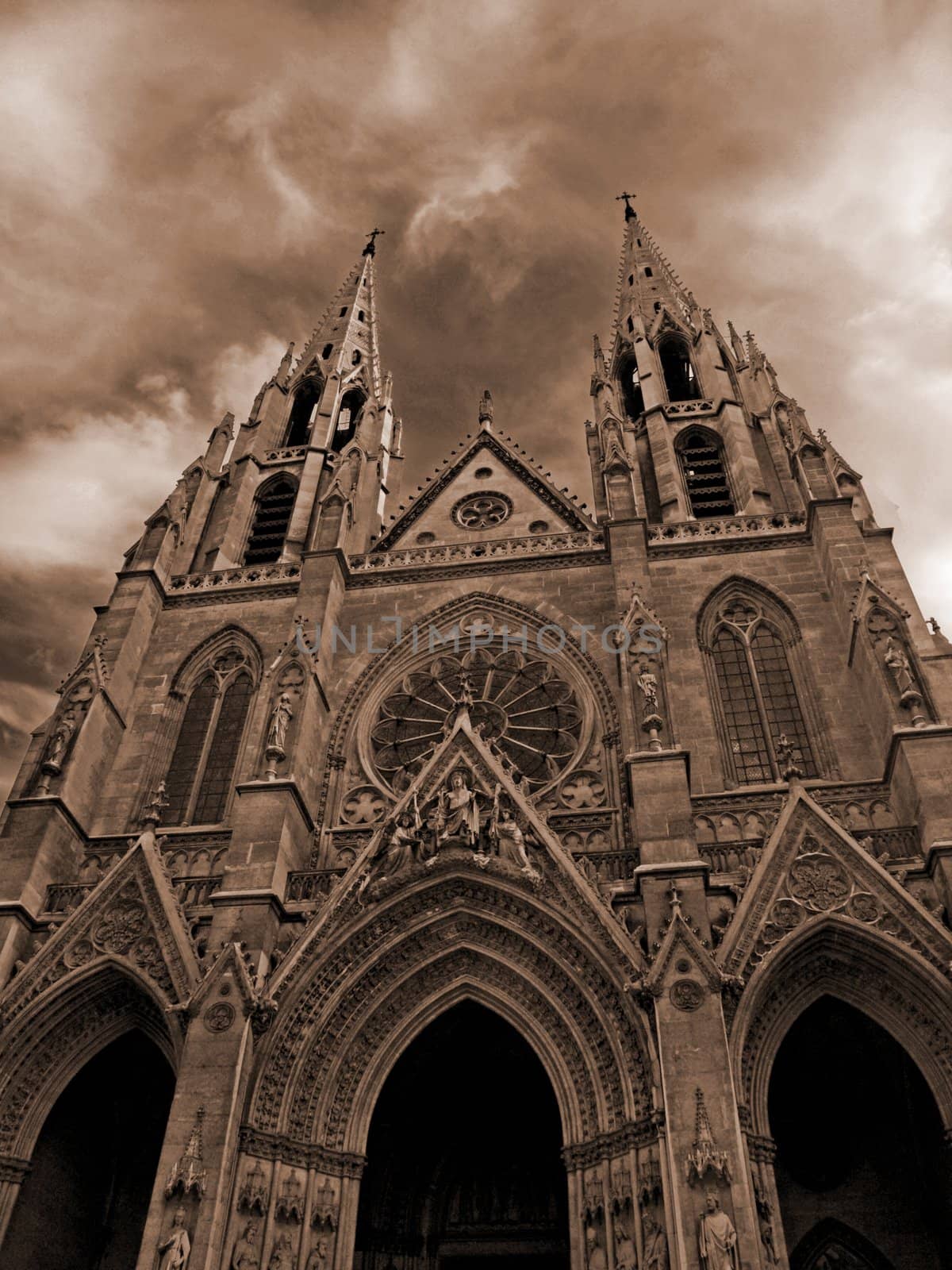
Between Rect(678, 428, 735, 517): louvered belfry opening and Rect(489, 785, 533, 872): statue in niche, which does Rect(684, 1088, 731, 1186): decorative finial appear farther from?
Rect(678, 428, 735, 517): louvered belfry opening

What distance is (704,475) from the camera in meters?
23.5

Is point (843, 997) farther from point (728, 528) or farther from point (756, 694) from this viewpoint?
point (728, 528)

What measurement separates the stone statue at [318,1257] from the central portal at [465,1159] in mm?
1813

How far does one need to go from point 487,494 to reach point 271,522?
520cm

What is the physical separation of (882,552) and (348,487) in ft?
36.5

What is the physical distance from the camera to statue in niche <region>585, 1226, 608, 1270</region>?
35.3 ft

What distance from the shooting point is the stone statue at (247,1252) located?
10953mm

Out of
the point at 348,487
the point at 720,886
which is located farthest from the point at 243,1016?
the point at 348,487

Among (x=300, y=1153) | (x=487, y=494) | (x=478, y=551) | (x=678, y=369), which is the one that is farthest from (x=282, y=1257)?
(x=678, y=369)

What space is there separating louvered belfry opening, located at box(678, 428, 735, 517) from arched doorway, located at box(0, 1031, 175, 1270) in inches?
597

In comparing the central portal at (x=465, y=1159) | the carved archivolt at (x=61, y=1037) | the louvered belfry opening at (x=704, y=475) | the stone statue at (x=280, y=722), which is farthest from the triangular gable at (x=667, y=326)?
the carved archivolt at (x=61, y=1037)

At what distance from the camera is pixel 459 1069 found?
14.6m

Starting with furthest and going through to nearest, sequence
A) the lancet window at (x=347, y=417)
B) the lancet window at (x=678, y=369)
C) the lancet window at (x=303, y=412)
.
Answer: the lancet window at (x=303, y=412) < the lancet window at (x=347, y=417) < the lancet window at (x=678, y=369)

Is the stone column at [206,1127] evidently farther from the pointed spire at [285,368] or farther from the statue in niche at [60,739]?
the pointed spire at [285,368]
